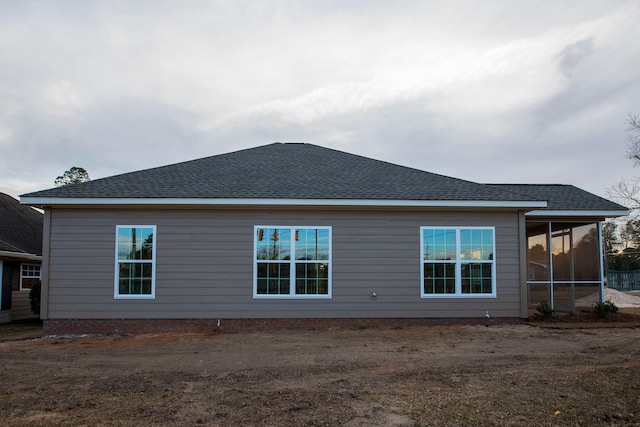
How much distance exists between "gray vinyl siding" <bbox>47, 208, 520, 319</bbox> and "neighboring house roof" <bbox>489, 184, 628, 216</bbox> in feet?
6.61

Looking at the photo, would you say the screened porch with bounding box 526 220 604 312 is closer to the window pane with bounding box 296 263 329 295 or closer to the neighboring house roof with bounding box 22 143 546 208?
the neighboring house roof with bounding box 22 143 546 208

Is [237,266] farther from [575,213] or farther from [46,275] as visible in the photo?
[575,213]

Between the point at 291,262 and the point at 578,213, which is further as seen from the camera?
the point at 578,213

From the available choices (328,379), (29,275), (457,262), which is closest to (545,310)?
(457,262)

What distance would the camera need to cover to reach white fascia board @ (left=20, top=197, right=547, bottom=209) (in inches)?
439

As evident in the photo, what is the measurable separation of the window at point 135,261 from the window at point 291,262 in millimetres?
2399

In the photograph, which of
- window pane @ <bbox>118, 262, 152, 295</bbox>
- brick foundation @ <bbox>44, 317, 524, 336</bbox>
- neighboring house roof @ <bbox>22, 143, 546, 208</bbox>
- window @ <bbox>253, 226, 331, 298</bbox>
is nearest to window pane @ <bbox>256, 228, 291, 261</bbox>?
window @ <bbox>253, 226, 331, 298</bbox>

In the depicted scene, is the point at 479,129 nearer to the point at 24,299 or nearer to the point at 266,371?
the point at 266,371

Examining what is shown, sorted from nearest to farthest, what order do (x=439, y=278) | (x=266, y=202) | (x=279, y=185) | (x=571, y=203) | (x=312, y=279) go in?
(x=266, y=202), (x=312, y=279), (x=439, y=278), (x=279, y=185), (x=571, y=203)

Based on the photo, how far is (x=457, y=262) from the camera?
39.1 feet

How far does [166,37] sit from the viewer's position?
14062mm

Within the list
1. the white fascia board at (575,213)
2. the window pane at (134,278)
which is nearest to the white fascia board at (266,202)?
the white fascia board at (575,213)

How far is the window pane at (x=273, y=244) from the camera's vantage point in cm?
1163

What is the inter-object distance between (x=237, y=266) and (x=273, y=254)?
88 centimetres
